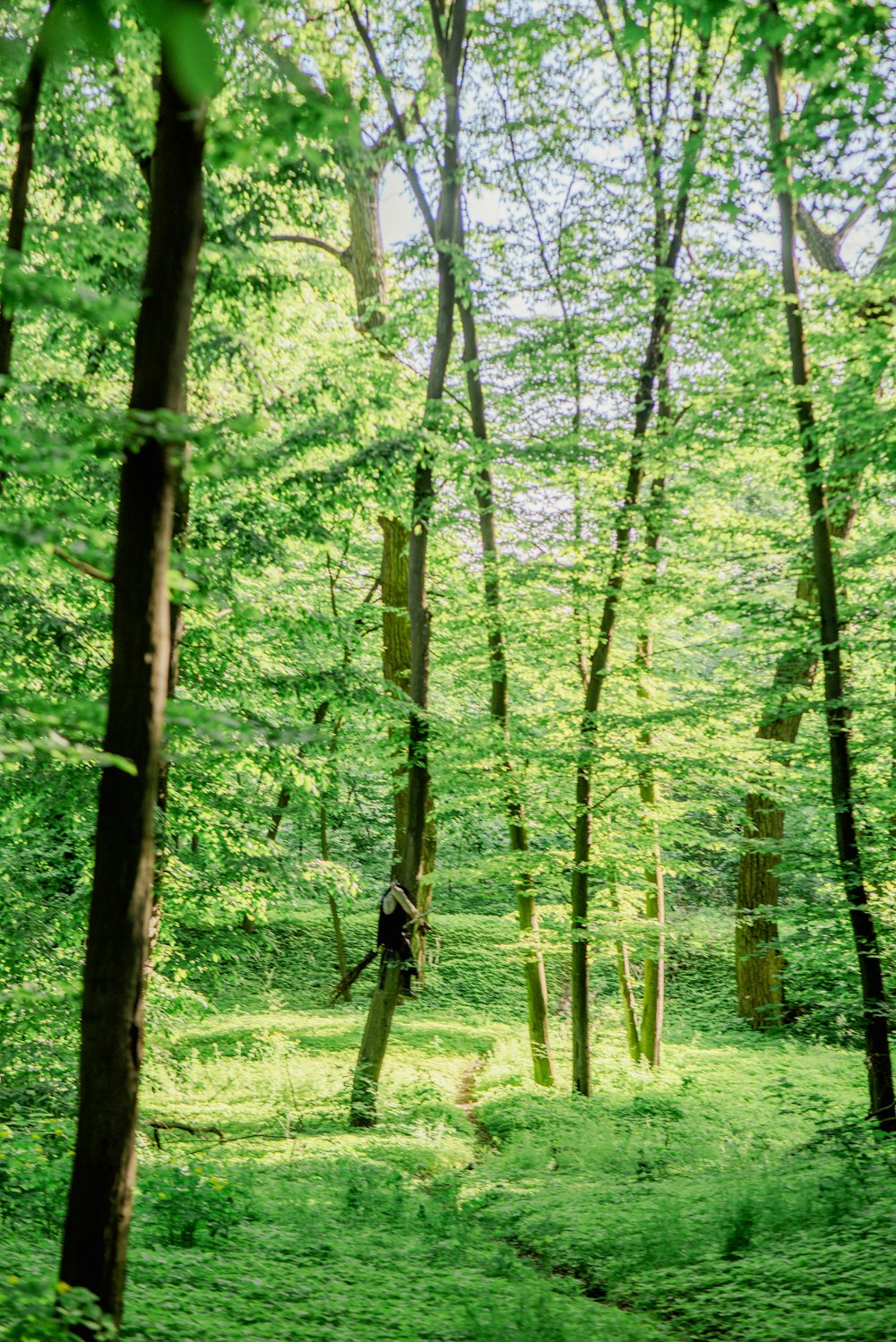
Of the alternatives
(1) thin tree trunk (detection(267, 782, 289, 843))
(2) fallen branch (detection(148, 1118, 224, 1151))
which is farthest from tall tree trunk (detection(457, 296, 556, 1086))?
(2) fallen branch (detection(148, 1118, 224, 1151))

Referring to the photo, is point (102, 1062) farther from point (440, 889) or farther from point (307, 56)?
point (440, 889)

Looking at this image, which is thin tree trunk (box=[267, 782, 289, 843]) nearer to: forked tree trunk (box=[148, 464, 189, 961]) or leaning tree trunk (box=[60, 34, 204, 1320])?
forked tree trunk (box=[148, 464, 189, 961])

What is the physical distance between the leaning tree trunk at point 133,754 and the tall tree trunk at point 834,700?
489 centimetres

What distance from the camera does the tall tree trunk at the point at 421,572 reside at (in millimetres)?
9125

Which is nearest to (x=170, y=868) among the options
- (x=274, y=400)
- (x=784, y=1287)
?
(x=274, y=400)

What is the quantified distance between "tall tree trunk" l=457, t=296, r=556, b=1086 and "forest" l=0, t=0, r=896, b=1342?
0.08 meters

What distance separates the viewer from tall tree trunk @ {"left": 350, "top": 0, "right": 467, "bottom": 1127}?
912cm

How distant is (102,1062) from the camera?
3.05 meters

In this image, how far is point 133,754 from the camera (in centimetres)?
313

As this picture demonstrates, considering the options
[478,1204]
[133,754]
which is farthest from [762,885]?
[133,754]

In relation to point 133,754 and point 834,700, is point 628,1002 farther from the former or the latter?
point 133,754

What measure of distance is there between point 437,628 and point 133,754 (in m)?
9.09

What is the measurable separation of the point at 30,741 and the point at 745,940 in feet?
45.3

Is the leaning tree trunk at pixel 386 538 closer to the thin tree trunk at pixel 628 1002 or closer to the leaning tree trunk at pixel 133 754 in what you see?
the thin tree trunk at pixel 628 1002
